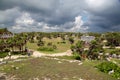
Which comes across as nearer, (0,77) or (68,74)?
(0,77)

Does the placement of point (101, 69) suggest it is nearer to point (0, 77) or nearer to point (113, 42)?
point (0, 77)

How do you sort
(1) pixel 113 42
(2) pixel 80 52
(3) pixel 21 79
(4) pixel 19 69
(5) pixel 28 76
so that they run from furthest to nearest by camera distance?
(1) pixel 113 42 < (2) pixel 80 52 < (4) pixel 19 69 < (5) pixel 28 76 < (3) pixel 21 79

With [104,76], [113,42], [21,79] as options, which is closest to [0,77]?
[21,79]

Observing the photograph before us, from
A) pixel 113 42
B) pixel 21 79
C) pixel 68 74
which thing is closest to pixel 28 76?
pixel 21 79

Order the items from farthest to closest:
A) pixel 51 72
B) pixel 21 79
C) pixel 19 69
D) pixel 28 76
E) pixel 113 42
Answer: pixel 113 42 < pixel 19 69 < pixel 51 72 < pixel 28 76 < pixel 21 79

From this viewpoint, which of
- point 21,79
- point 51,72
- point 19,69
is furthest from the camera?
point 19,69

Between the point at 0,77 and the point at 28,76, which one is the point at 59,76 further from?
the point at 0,77

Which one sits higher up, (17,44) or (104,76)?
(17,44)

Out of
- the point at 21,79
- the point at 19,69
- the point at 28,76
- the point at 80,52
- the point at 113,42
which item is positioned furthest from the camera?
the point at 113,42

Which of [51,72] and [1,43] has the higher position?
[1,43]
